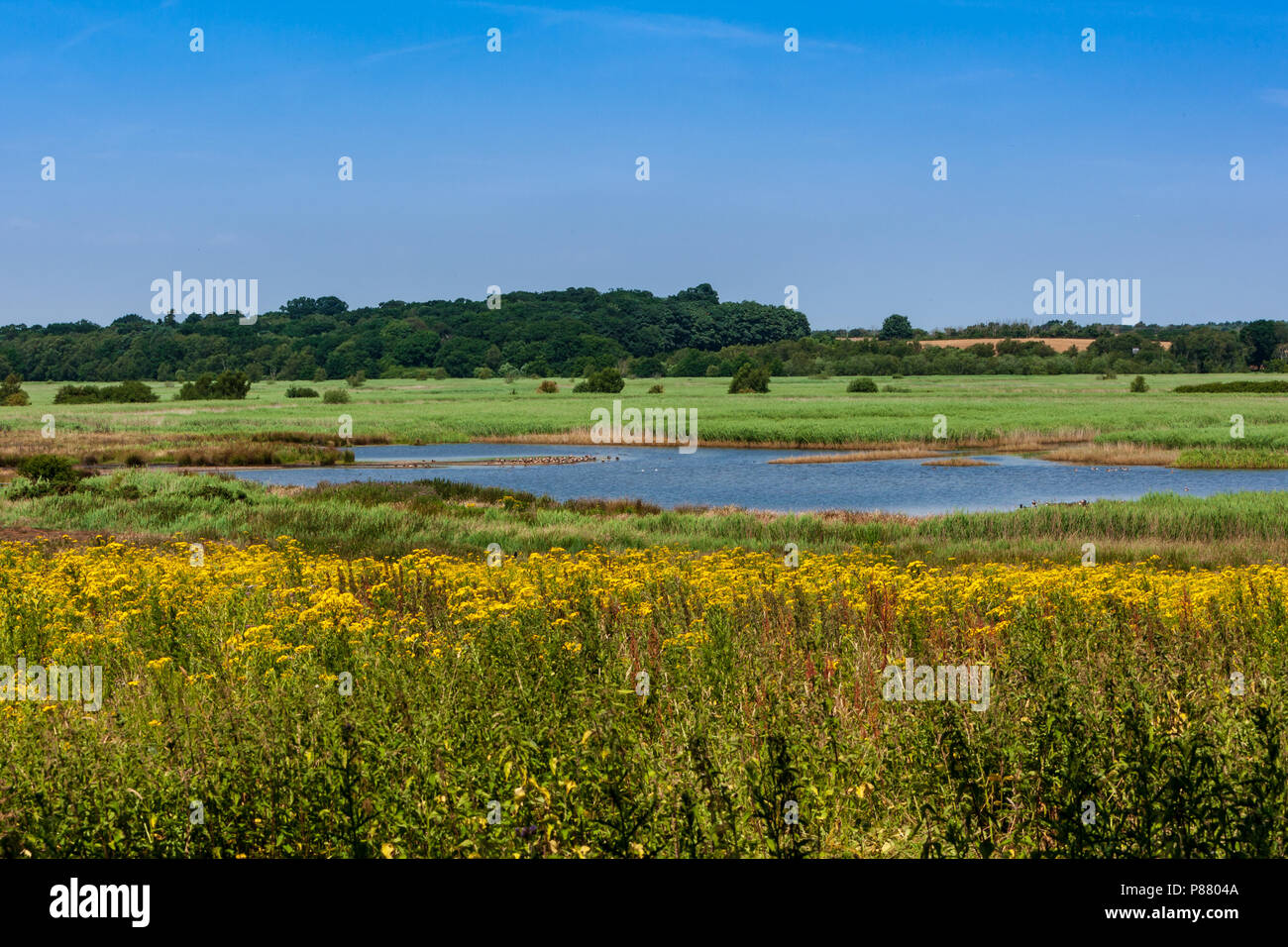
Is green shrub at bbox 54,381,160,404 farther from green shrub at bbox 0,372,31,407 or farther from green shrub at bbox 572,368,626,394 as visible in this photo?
green shrub at bbox 572,368,626,394

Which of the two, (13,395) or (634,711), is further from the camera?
(13,395)

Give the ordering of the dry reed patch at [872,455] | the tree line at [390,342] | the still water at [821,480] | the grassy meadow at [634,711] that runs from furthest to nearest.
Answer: the tree line at [390,342]
the dry reed patch at [872,455]
the still water at [821,480]
the grassy meadow at [634,711]

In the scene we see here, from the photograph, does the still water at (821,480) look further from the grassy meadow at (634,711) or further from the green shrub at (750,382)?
the green shrub at (750,382)

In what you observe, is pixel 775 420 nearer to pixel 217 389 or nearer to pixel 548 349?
pixel 217 389

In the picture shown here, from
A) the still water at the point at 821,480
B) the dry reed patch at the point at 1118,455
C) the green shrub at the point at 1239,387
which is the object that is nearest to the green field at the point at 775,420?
the dry reed patch at the point at 1118,455

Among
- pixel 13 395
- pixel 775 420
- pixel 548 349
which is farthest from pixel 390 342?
pixel 775 420

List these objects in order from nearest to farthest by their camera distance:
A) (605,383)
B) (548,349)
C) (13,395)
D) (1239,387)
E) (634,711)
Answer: (634,711) < (13,395) < (1239,387) < (605,383) < (548,349)
